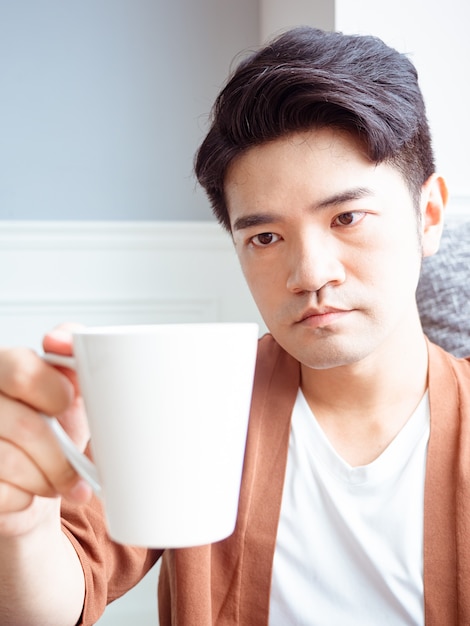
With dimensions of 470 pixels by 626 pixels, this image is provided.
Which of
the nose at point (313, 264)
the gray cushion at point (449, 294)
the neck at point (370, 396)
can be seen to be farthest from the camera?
the gray cushion at point (449, 294)

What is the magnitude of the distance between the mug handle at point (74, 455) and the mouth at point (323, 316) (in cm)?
45

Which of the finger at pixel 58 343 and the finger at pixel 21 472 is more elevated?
the finger at pixel 58 343

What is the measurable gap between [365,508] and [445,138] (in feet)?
3.48

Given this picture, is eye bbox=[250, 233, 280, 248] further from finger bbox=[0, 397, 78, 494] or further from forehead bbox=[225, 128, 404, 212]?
finger bbox=[0, 397, 78, 494]

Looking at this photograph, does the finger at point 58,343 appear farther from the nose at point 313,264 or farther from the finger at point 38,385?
the nose at point 313,264

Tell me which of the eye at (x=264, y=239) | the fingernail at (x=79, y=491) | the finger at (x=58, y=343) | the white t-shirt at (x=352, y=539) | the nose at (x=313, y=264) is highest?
the eye at (x=264, y=239)

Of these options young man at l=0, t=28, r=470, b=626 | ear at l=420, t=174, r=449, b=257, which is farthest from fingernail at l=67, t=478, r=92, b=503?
ear at l=420, t=174, r=449, b=257

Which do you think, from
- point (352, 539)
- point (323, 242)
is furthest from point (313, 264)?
point (352, 539)

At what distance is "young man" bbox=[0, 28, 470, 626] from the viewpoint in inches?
37.4

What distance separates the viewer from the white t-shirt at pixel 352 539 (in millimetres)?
1018

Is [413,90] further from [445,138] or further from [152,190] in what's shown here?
[152,190]

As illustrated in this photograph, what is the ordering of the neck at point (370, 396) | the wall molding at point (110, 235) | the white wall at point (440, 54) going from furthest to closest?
the wall molding at point (110, 235)
the white wall at point (440, 54)
the neck at point (370, 396)

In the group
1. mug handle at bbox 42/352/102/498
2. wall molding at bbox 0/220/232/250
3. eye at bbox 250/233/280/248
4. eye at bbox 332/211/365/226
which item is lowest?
mug handle at bbox 42/352/102/498

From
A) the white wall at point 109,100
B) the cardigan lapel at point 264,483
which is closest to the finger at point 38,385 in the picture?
the cardigan lapel at point 264,483
